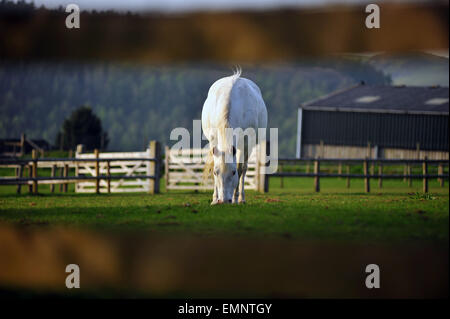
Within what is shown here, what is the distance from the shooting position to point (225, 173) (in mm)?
7465

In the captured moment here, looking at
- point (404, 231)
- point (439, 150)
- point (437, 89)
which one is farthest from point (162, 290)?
point (437, 89)

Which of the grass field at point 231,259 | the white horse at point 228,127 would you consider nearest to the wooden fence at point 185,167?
the white horse at point 228,127

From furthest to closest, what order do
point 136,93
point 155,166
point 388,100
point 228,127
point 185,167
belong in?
point 388,100 < point 136,93 < point 185,167 < point 155,166 < point 228,127

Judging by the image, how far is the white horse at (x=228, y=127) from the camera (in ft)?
24.3

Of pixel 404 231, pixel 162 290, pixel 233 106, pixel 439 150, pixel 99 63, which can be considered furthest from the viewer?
pixel 439 150

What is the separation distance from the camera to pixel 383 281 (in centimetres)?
216

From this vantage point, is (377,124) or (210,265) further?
(377,124)

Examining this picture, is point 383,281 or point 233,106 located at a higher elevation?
point 233,106

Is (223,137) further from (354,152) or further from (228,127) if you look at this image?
(354,152)

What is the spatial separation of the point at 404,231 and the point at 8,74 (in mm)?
2069

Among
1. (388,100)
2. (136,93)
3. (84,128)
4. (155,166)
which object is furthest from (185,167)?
(388,100)

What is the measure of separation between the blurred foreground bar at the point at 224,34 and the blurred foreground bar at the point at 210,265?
78 centimetres

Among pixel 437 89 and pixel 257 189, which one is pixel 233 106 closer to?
pixel 257 189

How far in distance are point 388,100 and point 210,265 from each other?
44605mm
